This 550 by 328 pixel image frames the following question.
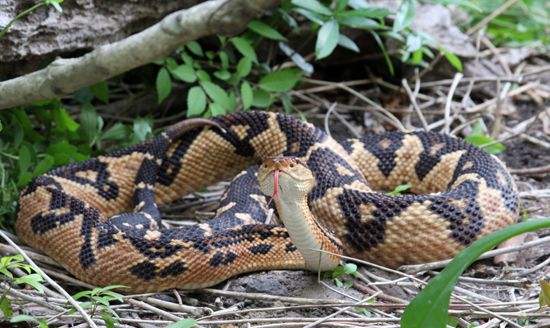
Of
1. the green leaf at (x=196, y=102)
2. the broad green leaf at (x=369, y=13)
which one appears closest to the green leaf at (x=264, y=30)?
the broad green leaf at (x=369, y=13)

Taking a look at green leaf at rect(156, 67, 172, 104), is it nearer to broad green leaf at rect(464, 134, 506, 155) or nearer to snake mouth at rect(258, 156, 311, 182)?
snake mouth at rect(258, 156, 311, 182)

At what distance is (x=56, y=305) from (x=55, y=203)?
91 cm

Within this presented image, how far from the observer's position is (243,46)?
5.24 m

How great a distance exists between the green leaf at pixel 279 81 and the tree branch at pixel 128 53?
4.05ft

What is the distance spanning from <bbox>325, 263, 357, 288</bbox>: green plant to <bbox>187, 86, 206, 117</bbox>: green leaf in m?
1.61

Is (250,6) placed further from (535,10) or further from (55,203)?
(535,10)

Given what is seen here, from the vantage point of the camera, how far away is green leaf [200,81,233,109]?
5.11m

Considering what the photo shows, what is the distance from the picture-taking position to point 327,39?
16.4 ft

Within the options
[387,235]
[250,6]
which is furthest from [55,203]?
[387,235]

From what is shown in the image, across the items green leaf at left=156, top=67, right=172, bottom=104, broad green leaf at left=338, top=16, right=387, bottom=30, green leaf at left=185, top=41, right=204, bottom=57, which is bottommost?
green leaf at left=156, top=67, right=172, bottom=104

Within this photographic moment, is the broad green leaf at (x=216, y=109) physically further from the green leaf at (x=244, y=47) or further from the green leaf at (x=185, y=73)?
the green leaf at (x=244, y=47)

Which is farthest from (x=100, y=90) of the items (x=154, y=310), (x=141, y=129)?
(x=154, y=310)

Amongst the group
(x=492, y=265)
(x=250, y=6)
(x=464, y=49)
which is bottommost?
(x=492, y=265)

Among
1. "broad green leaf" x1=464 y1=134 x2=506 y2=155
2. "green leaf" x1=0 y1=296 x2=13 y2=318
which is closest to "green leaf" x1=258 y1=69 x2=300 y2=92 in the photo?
"broad green leaf" x1=464 y1=134 x2=506 y2=155
